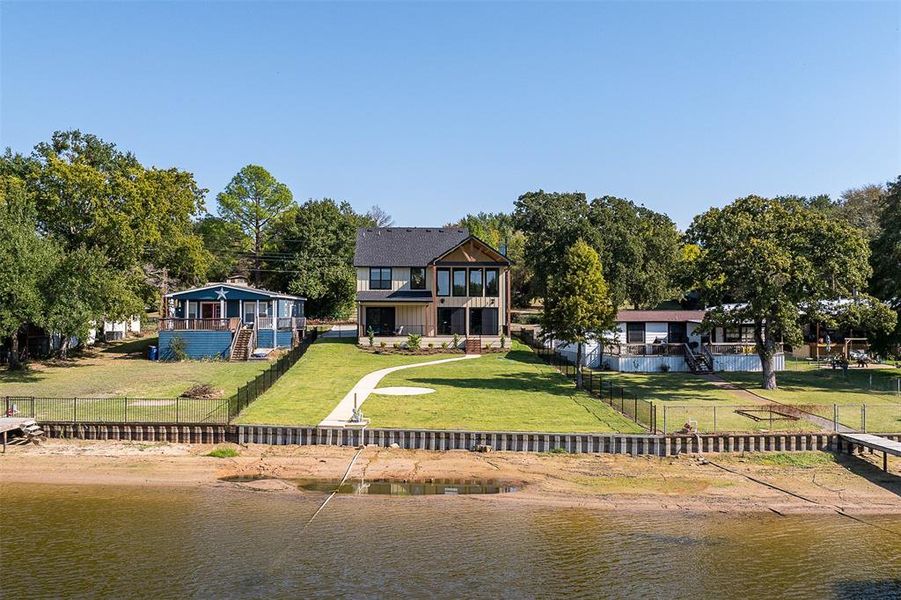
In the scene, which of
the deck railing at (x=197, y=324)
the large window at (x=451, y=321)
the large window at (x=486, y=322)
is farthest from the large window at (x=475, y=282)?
the deck railing at (x=197, y=324)

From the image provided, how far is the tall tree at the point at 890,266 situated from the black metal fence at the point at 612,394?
57.3 feet

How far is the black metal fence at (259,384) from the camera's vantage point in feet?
97.1

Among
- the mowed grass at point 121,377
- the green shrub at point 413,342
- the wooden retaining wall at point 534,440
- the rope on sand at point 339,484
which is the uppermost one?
the green shrub at point 413,342

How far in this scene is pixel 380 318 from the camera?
5803 centimetres

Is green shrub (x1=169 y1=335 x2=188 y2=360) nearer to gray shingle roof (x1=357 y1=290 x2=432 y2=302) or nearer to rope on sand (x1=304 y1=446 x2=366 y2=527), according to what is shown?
gray shingle roof (x1=357 y1=290 x2=432 y2=302)

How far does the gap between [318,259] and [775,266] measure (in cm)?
4672

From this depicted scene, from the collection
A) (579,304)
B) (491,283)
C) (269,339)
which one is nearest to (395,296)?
(491,283)

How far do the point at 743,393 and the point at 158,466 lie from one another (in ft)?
91.9

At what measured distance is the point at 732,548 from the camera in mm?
18891

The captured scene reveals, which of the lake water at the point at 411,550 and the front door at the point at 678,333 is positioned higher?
the front door at the point at 678,333

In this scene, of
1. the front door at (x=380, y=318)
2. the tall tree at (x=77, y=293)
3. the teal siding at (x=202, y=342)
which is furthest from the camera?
the front door at (x=380, y=318)

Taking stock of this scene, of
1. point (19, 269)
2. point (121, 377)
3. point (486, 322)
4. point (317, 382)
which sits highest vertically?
point (19, 269)

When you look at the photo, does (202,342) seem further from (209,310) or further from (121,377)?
(121,377)

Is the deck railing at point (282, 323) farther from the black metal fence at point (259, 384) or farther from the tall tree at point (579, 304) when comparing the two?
the tall tree at point (579, 304)
